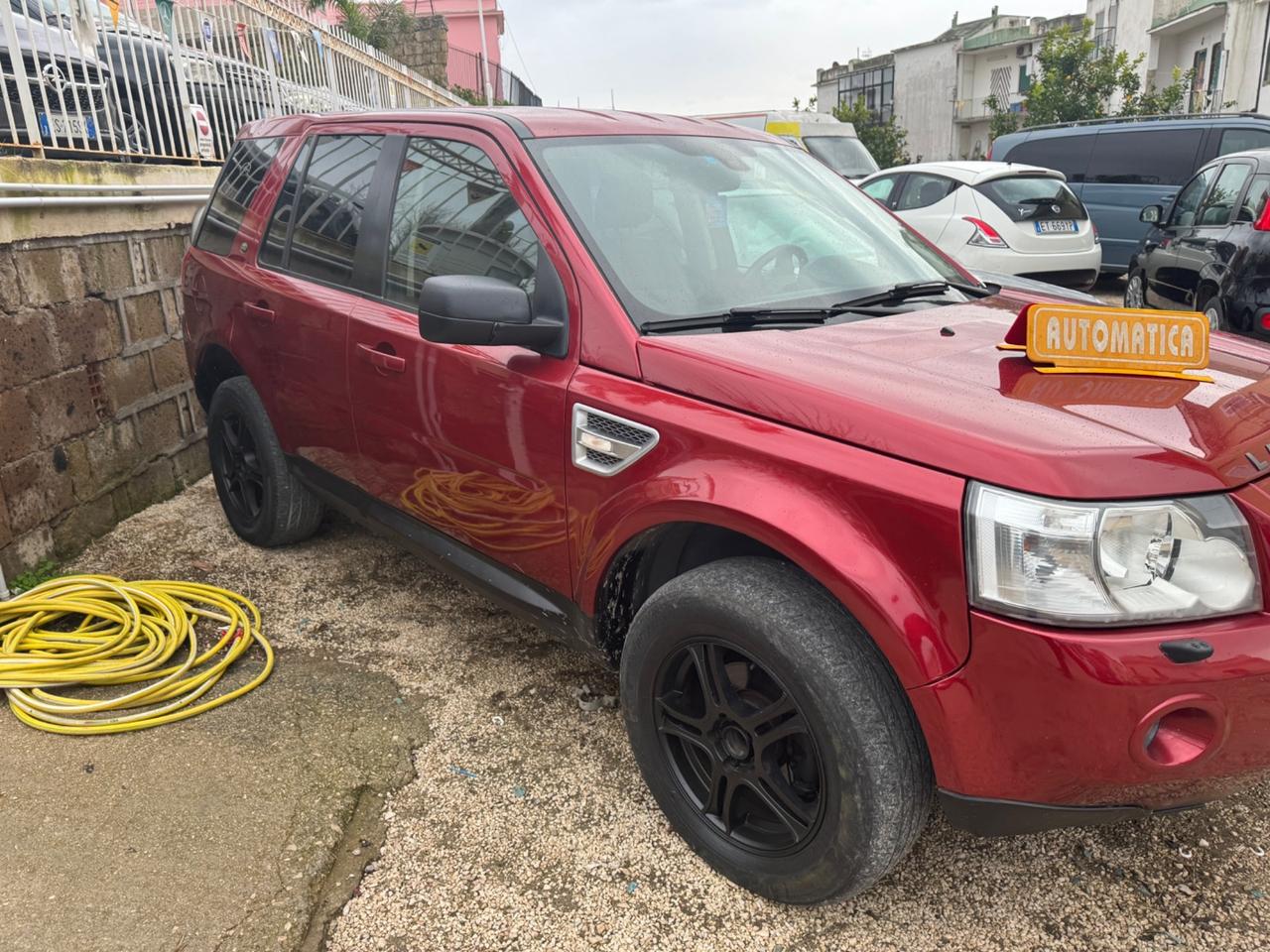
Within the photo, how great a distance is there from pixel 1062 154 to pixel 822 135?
19.3 ft

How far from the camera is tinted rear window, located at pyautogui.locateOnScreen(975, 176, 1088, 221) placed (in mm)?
9266

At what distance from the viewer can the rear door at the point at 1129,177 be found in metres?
10.8

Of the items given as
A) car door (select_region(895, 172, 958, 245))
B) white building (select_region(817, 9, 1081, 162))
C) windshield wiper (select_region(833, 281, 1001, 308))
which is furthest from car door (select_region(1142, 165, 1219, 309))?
white building (select_region(817, 9, 1081, 162))

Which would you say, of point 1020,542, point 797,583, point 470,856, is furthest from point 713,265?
point 470,856

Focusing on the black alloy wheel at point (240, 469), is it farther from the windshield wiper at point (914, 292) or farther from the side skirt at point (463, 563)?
the windshield wiper at point (914, 292)

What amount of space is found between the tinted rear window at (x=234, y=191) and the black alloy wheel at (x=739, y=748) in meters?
2.80

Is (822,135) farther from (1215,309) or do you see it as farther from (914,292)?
(914,292)

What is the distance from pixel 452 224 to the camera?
9.33 ft

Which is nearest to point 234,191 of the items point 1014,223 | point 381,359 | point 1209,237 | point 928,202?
point 381,359

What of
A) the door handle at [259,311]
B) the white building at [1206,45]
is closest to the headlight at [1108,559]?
the door handle at [259,311]

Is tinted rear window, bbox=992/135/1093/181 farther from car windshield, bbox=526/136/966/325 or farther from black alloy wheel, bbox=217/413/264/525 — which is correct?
black alloy wheel, bbox=217/413/264/525

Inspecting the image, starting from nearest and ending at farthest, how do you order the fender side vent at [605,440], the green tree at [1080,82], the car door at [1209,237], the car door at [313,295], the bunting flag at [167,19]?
the fender side vent at [605,440] → the car door at [313,295] → the bunting flag at [167,19] → the car door at [1209,237] → the green tree at [1080,82]

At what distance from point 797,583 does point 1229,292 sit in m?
5.30

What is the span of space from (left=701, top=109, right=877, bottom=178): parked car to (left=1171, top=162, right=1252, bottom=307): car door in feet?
32.5
